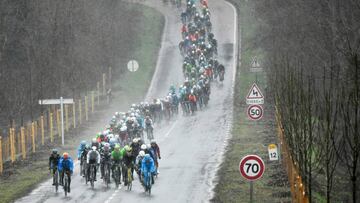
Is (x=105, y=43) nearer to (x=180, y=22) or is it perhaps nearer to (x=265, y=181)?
(x=180, y=22)

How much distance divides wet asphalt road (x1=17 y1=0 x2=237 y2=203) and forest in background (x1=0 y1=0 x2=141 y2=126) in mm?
4782

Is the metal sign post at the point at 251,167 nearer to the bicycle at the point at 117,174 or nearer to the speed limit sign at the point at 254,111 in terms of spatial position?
the bicycle at the point at 117,174

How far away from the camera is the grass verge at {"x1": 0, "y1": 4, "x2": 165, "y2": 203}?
36066mm

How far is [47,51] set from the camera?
54.2 meters

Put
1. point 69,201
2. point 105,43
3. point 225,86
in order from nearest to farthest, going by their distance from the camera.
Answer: point 69,201
point 225,86
point 105,43

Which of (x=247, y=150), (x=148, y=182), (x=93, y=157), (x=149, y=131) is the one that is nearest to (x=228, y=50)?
(x=149, y=131)

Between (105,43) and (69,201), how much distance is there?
3929cm

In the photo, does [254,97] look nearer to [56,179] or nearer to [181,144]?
[56,179]

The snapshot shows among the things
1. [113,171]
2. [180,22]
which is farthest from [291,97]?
[180,22]

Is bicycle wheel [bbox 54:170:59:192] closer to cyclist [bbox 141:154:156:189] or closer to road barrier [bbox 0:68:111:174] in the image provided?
cyclist [bbox 141:154:156:189]

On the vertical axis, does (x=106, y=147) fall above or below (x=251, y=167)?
below

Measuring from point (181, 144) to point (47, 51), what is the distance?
43.5 ft

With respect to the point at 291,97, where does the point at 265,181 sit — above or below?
below

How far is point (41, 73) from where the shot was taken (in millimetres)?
51500
